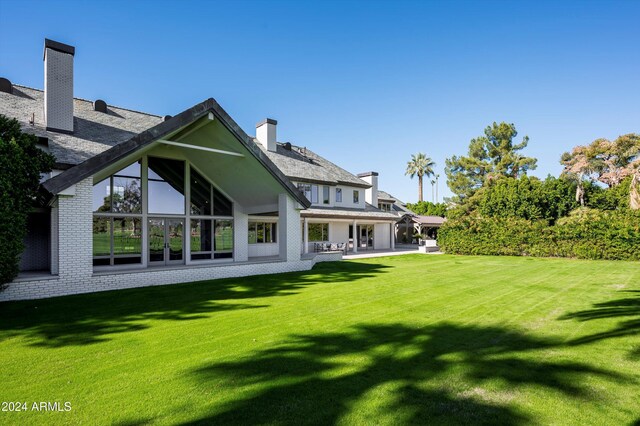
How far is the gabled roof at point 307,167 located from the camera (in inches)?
944

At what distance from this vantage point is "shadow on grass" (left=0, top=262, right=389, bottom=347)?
604 centimetres

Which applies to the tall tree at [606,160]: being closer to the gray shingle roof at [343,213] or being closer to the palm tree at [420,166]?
the gray shingle roof at [343,213]

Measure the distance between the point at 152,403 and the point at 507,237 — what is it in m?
25.4

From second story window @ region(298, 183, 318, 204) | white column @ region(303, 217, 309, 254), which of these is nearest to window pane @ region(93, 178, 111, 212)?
white column @ region(303, 217, 309, 254)

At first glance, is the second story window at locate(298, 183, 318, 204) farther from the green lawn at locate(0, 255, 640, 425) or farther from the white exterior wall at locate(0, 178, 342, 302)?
the green lawn at locate(0, 255, 640, 425)

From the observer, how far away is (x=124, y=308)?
7.82 metres

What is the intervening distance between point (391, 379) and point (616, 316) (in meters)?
6.49

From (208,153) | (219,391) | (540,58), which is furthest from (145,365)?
(540,58)

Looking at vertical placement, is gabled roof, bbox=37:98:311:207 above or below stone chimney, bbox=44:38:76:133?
below

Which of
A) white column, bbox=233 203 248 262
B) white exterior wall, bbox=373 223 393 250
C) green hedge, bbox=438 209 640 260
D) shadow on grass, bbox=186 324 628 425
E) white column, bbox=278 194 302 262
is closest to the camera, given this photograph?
shadow on grass, bbox=186 324 628 425

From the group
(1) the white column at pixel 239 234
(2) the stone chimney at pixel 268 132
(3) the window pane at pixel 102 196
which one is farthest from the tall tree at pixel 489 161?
(3) the window pane at pixel 102 196

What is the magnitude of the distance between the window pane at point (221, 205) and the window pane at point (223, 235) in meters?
0.42

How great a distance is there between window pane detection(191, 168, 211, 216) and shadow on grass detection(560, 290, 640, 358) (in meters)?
13.3

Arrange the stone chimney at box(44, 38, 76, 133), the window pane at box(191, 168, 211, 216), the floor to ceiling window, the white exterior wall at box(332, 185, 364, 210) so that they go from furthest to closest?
the white exterior wall at box(332, 185, 364, 210), the window pane at box(191, 168, 211, 216), the stone chimney at box(44, 38, 76, 133), the floor to ceiling window
